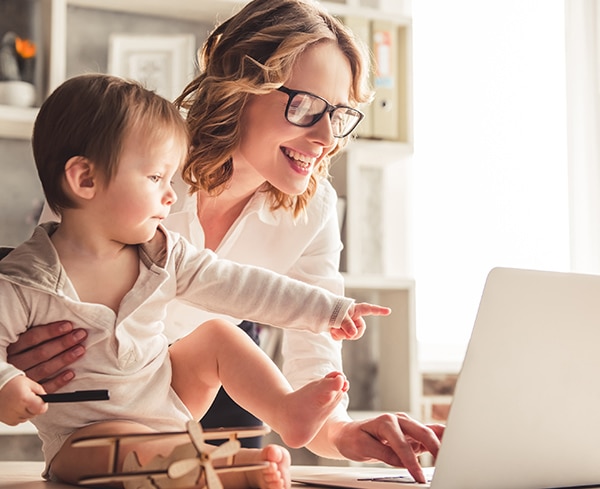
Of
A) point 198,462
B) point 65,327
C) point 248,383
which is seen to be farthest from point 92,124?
point 198,462

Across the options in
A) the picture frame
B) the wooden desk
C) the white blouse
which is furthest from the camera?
the picture frame

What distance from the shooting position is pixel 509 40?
3682 mm

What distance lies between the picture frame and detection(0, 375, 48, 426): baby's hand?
6.50 feet

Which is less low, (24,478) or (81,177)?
(81,177)

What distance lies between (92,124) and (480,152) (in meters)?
2.72

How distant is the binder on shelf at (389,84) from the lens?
3.00 m

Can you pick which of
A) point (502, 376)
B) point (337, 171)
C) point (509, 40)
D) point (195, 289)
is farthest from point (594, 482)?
point (509, 40)

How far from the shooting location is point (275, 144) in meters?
1.56

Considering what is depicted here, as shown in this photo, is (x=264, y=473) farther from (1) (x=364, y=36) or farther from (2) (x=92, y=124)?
(1) (x=364, y=36)

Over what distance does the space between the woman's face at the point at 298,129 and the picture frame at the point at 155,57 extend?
4.25 ft

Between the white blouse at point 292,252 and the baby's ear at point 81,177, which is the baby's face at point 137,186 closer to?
the baby's ear at point 81,177

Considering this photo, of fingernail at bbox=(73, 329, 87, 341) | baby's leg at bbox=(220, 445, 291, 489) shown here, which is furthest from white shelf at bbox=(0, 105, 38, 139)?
baby's leg at bbox=(220, 445, 291, 489)

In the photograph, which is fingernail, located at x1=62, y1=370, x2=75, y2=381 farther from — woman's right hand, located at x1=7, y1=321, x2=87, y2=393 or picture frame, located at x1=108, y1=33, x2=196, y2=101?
picture frame, located at x1=108, y1=33, x2=196, y2=101

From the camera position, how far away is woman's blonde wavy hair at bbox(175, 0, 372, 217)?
1534mm
